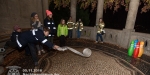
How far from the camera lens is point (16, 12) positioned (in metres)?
8.13

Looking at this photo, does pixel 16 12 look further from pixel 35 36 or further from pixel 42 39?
pixel 42 39

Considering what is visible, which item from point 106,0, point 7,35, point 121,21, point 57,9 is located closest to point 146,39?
point 106,0

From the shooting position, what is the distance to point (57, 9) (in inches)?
509

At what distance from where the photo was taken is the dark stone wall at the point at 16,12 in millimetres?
7512

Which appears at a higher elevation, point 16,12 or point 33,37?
point 16,12

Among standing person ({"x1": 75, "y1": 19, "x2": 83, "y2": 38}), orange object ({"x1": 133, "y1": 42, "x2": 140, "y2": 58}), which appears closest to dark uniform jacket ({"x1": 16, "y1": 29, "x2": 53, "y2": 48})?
orange object ({"x1": 133, "y1": 42, "x2": 140, "y2": 58})

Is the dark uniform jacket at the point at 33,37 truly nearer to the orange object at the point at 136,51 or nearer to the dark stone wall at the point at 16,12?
the dark stone wall at the point at 16,12

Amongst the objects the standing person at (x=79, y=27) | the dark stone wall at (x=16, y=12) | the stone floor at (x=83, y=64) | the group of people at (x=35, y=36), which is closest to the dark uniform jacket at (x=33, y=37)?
the group of people at (x=35, y=36)

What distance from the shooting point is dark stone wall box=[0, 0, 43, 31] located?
751 centimetres

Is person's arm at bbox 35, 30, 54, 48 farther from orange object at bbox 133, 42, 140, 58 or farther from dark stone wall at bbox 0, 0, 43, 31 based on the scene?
dark stone wall at bbox 0, 0, 43, 31

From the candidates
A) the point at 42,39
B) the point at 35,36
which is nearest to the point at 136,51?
the point at 42,39

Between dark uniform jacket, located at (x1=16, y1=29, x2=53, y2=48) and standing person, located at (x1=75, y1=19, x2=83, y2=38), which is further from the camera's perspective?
standing person, located at (x1=75, y1=19, x2=83, y2=38)

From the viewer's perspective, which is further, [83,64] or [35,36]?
[83,64]

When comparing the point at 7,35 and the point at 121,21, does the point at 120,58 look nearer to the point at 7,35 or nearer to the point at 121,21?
the point at 7,35
